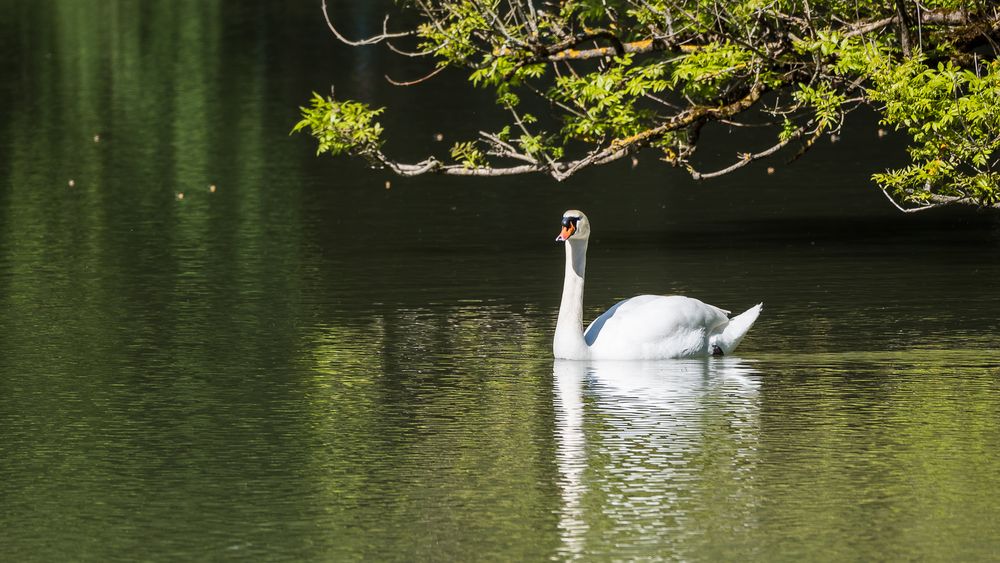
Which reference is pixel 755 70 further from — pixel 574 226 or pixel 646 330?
pixel 646 330

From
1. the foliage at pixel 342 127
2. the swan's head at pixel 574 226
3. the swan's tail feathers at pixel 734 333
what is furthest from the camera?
the foliage at pixel 342 127

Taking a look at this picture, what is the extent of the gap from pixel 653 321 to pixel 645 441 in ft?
11.4

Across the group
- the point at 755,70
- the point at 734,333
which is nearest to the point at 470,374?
the point at 734,333

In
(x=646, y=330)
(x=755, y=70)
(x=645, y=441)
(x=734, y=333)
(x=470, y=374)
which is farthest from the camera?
(x=755, y=70)

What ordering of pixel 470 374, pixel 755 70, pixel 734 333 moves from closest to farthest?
1. pixel 470 374
2. pixel 734 333
3. pixel 755 70

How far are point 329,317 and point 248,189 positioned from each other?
41.7 ft

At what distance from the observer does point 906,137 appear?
3972 cm

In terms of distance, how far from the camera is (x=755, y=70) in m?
22.5

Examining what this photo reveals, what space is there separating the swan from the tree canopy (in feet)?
12.8

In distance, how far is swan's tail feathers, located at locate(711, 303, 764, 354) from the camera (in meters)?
16.9

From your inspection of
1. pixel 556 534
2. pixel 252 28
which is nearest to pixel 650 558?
pixel 556 534

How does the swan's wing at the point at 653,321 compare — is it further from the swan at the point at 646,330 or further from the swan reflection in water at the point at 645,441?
the swan reflection in water at the point at 645,441

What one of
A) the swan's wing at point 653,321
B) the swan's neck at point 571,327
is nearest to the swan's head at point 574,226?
the swan's neck at point 571,327

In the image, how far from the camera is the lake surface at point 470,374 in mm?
11062
